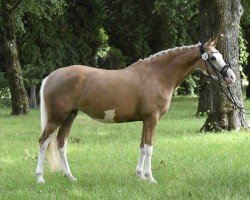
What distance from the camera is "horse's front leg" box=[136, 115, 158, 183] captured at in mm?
8367

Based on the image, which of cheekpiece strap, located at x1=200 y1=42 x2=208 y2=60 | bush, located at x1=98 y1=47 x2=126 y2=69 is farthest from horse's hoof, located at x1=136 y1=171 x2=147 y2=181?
bush, located at x1=98 y1=47 x2=126 y2=69

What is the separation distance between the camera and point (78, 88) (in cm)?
830

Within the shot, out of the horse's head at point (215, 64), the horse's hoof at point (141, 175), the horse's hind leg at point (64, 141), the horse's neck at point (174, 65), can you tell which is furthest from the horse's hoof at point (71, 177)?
the horse's head at point (215, 64)

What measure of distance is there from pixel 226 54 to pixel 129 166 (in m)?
6.39

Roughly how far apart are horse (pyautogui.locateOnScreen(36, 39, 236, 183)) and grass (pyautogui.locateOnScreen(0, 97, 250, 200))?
50 cm

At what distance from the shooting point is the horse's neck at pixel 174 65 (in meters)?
8.60

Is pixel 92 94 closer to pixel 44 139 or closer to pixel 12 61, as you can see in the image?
pixel 44 139

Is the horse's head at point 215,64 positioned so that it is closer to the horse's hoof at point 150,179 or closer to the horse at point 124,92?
the horse at point 124,92

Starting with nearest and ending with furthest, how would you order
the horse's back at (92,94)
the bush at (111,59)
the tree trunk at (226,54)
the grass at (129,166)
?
the grass at (129,166) → the horse's back at (92,94) → the tree trunk at (226,54) → the bush at (111,59)

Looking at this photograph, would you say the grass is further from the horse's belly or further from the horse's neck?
the horse's neck

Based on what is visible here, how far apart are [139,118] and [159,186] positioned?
1.23 meters

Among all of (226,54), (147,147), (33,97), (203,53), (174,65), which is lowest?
(33,97)

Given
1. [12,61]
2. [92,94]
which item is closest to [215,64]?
[92,94]

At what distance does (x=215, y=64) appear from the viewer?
8.45m
